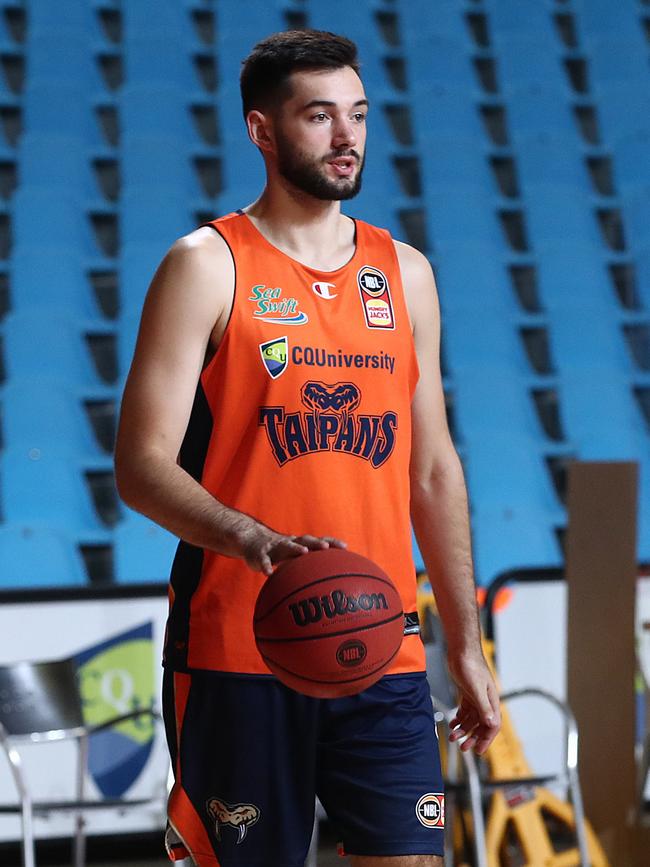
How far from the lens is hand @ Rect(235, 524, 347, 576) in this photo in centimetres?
152

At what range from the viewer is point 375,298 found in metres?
2.00

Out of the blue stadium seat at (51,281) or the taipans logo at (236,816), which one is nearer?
the taipans logo at (236,816)

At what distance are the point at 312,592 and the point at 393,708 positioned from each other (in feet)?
1.10

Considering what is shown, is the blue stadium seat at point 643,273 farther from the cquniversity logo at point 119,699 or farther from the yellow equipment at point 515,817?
the cquniversity logo at point 119,699

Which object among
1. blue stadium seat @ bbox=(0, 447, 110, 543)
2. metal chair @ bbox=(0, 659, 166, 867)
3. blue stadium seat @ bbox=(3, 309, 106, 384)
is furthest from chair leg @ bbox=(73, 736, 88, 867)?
blue stadium seat @ bbox=(3, 309, 106, 384)

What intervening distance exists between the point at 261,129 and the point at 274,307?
1.09 ft

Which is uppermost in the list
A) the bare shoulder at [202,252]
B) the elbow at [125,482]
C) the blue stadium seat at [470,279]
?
the blue stadium seat at [470,279]

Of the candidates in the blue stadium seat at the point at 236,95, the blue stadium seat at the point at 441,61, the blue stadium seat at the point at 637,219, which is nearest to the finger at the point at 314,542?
the blue stadium seat at the point at 236,95

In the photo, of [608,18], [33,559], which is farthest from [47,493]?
[608,18]

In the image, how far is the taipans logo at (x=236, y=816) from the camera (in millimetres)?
1818

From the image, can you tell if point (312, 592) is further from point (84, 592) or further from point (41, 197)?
point (41, 197)

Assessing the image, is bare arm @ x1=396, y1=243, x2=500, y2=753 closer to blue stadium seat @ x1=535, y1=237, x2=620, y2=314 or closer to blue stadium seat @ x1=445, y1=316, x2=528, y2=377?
blue stadium seat @ x1=445, y1=316, x2=528, y2=377

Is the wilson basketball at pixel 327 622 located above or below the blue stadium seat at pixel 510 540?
below

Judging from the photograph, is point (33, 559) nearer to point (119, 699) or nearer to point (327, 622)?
point (119, 699)
